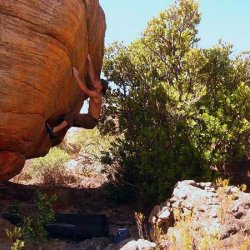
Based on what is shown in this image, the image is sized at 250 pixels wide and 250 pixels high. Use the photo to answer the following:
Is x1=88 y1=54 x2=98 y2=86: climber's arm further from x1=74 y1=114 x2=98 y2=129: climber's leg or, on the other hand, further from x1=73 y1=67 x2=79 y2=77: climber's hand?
x1=73 y1=67 x2=79 y2=77: climber's hand

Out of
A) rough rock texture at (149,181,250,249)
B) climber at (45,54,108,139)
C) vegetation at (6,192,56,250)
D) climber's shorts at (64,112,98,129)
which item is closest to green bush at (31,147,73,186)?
climber's shorts at (64,112,98,129)

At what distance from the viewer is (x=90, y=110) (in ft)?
45.9

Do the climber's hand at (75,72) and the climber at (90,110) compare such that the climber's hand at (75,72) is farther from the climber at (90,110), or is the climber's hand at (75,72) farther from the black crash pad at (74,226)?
the black crash pad at (74,226)

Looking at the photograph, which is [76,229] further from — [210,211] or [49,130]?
[210,211]

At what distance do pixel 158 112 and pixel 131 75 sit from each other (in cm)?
201

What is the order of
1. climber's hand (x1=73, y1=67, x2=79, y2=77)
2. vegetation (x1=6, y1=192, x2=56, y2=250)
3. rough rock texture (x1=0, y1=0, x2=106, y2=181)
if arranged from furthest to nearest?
climber's hand (x1=73, y1=67, x2=79, y2=77) → vegetation (x1=6, y1=192, x2=56, y2=250) → rough rock texture (x1=0, y1=0, x2=106, y2=181)

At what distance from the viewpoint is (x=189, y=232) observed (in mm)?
7270

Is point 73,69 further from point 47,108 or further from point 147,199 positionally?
point 147,199

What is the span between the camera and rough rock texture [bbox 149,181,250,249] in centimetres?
793

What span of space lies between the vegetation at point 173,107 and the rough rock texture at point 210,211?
2.77 m

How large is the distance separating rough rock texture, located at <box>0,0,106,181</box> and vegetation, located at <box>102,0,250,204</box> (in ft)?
13.7

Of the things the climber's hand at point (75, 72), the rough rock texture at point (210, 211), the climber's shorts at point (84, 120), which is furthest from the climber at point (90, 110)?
the rough rock texture at point (210, 211)

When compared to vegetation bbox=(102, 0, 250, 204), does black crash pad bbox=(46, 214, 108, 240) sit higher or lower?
lower

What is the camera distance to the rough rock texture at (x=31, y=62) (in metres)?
8.73
